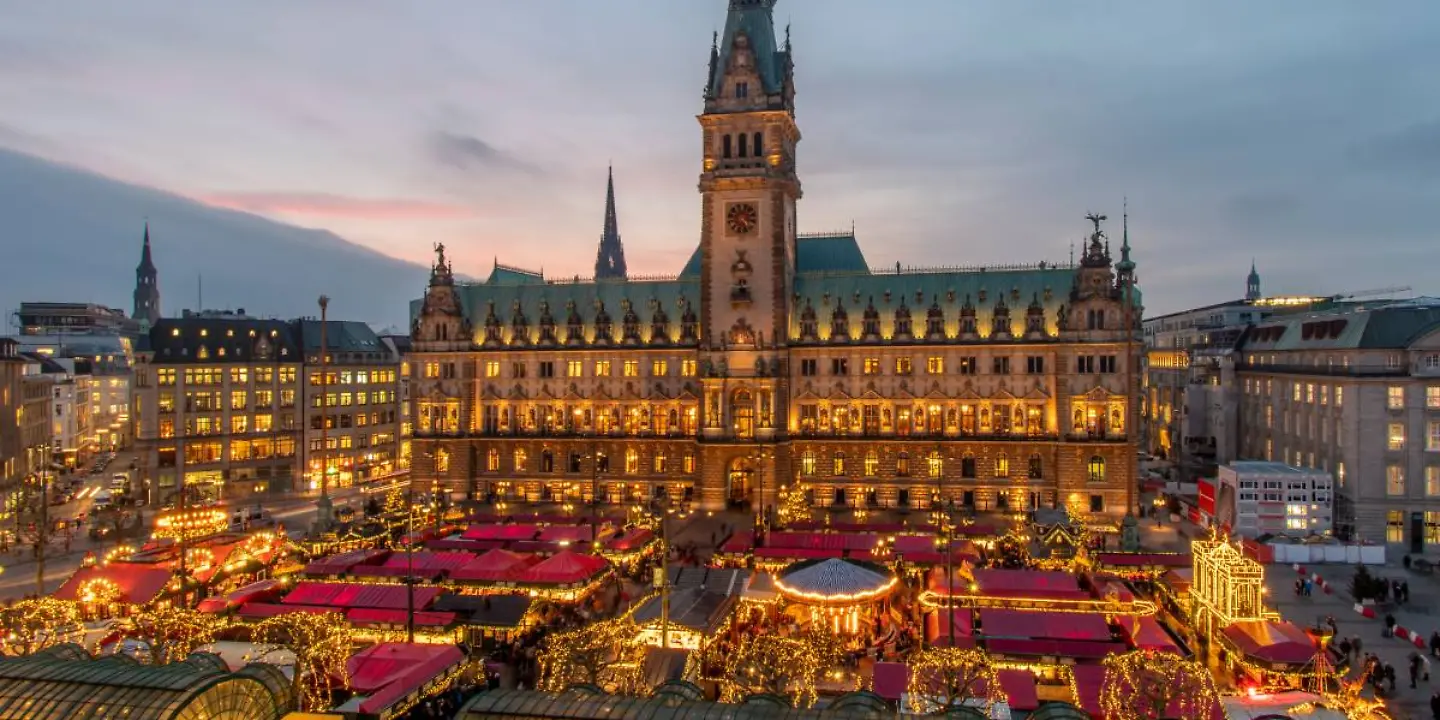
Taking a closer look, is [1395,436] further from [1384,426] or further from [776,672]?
[776,672]

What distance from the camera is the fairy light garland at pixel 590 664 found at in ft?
104

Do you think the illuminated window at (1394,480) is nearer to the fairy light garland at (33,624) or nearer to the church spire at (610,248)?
the fairy light garland at (33,624)

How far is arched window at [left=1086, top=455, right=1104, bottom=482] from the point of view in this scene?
82.8m

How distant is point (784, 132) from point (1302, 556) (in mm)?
54628

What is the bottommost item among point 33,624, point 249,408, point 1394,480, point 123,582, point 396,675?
point 396,675

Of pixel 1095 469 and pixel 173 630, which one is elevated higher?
pixel 1095 469

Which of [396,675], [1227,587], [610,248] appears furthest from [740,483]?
[610,248]

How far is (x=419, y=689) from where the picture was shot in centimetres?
3584

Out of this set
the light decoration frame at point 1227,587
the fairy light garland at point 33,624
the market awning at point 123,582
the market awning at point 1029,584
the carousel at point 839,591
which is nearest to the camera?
the fairy light garland at point 33,624

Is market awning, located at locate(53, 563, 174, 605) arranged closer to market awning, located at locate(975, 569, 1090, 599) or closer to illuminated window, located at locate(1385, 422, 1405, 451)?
market awning, located at locate(975, 569, 1090, 599)

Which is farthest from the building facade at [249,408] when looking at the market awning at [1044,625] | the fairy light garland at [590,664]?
the market awning at [1044,625]

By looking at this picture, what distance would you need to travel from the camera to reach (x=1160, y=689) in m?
28.3

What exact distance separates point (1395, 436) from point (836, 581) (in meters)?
50.9

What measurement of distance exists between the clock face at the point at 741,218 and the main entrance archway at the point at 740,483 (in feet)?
71.1
